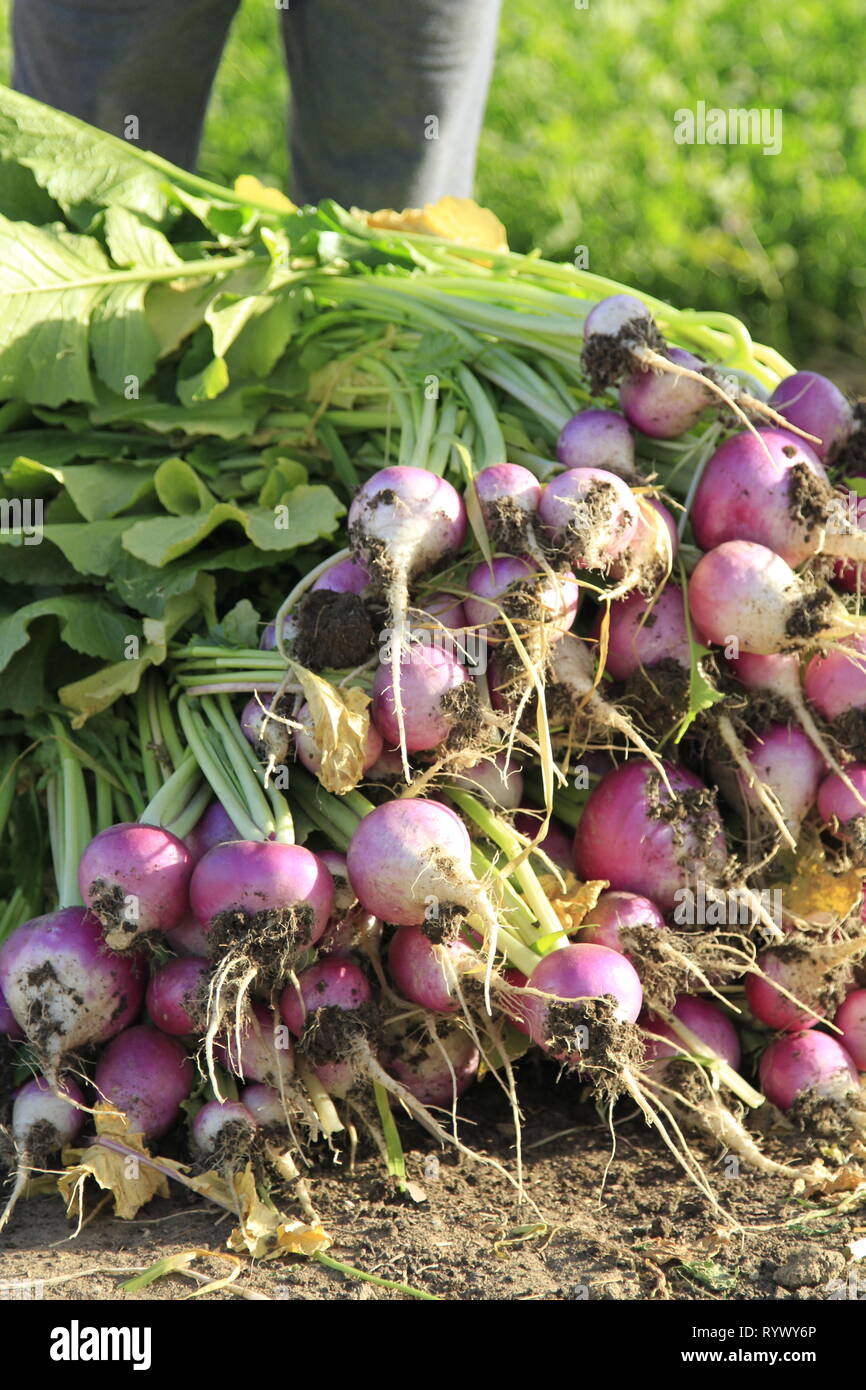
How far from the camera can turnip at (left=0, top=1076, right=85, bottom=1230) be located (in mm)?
1978

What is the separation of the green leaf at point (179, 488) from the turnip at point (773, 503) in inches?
34.6

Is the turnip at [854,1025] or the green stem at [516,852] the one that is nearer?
the green stem at [516,852]

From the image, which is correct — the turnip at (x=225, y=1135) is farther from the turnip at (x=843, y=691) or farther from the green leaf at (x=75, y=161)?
the green leaf at (x=75, y=161)

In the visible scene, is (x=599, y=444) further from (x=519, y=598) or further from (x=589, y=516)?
(x=519, y=598)

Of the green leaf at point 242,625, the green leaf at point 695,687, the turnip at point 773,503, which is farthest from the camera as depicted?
the green leaf at point 242,625

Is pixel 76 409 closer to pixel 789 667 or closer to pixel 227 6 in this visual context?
pixel 227 6

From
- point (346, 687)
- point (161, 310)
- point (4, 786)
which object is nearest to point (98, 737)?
point (4, 786)

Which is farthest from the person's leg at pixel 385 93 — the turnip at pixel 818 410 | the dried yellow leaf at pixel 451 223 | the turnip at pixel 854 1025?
the turnip at pixel 854 1025

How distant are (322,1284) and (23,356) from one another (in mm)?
1687

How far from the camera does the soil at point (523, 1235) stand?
1771mm

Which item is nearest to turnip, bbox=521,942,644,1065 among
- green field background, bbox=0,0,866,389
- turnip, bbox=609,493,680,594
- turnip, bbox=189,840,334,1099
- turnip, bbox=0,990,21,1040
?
turnip, bbox=189,840,334,1099

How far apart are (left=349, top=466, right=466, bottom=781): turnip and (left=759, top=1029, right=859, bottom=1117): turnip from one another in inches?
30.3

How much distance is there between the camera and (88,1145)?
205 centimetres

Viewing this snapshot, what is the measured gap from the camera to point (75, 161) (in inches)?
108
